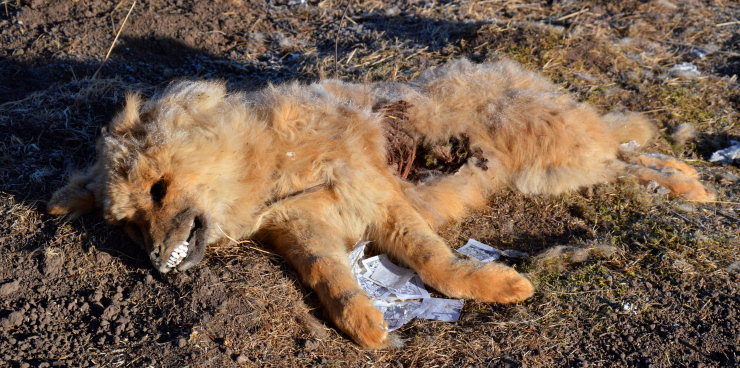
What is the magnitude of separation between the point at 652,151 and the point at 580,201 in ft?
4.03

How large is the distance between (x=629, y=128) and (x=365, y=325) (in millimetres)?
3291

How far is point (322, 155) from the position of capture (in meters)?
3.75

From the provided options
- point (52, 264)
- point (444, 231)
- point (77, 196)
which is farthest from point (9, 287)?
point (444, 231)

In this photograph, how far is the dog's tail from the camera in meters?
4.94

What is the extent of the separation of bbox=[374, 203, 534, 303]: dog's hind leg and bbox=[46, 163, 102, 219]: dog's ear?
1.99 metres

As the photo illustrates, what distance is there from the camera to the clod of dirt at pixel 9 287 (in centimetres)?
323

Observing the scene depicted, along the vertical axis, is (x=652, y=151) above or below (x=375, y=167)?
below

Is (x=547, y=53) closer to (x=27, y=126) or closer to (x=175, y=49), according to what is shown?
(x=175, y=49)

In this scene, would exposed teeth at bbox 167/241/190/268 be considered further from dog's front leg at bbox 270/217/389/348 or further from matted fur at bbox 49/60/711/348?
dog's front leg at bbox 270/217/389/348

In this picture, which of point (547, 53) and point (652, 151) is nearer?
point (652, 151)

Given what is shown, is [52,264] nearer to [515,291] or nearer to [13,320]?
[13,320]

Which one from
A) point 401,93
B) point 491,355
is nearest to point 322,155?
point 401,93

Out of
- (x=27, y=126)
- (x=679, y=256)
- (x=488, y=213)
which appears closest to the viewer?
(x=679, y=256)

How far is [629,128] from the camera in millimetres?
4965
